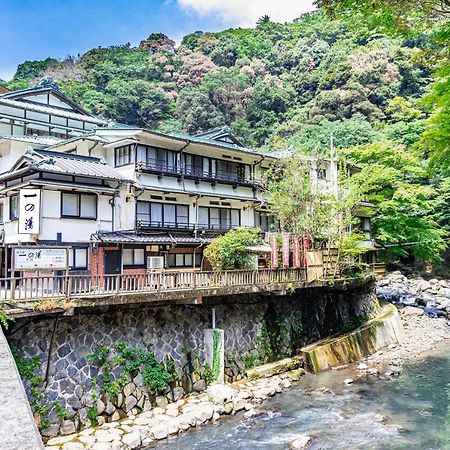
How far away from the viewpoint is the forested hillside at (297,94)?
1586 inches

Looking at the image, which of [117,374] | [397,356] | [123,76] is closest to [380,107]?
[123,76]

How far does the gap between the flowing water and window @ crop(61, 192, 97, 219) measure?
12011mm

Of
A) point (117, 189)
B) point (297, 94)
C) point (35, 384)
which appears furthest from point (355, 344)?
point (297, 94)

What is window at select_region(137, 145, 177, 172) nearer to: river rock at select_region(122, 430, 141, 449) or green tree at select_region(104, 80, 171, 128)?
river rock at select_region(122, 430, 141, 449)

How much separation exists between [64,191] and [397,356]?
68.2 ft

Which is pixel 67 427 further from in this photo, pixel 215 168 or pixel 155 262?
pixel 215 168

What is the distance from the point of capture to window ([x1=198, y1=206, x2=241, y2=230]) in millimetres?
28453

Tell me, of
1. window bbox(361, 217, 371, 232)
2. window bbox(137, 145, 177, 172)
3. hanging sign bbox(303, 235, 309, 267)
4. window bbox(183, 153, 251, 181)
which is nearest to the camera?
hanging sign bbox(303, 235, 309, 267)

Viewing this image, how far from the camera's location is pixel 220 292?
1852cm

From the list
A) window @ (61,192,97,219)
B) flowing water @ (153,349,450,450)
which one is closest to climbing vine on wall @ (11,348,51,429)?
flowing water @ (153,349,450,450)

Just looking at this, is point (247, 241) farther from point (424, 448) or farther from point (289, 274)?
point (424, 448)

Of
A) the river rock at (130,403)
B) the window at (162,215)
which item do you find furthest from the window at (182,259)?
the river rock at (130,403)

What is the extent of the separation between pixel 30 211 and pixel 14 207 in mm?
3040

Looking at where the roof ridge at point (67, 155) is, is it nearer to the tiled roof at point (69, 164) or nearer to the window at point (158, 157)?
the tiled roof at point (69, 164)
